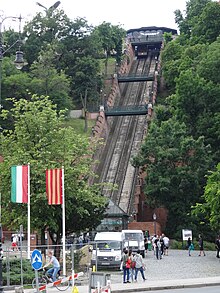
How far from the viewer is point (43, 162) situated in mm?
37062

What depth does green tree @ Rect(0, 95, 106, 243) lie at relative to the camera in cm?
3678

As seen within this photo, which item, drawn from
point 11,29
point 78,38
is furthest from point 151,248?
point 11,29

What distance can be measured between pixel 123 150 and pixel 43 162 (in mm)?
41836

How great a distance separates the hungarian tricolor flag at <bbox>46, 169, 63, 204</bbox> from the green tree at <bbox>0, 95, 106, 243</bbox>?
480 cm

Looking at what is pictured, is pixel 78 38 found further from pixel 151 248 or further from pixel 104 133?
pixel 151 248

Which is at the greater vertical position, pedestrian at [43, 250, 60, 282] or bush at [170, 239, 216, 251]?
pedestrian at [43, 250, 60, 282]

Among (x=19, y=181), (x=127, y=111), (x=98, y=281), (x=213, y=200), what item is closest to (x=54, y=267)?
(x=19, y=181)

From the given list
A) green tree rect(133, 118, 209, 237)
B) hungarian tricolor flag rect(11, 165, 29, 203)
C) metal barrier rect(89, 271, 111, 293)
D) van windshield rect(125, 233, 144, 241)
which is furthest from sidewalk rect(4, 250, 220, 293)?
green tree rect(133, 118, 209, 237)

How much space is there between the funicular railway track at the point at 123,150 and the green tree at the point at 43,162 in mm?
26200

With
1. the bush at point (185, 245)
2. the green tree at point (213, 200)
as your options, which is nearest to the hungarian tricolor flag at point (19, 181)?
the green tree at point (213, 200)

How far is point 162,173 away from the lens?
2431 inches

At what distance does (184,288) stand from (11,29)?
80050 millimetres

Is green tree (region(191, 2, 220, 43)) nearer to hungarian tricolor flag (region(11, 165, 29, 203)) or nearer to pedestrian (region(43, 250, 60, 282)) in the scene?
hungarian tricolor flag (region(11, 165, 29, 203))

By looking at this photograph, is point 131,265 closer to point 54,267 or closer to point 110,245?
point 54,267
